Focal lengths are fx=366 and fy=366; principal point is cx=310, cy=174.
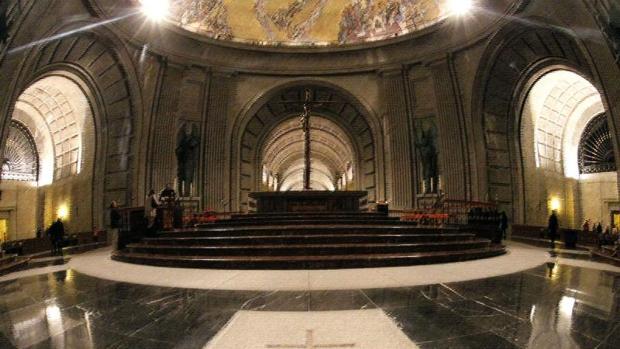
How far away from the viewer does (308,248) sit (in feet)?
21.6

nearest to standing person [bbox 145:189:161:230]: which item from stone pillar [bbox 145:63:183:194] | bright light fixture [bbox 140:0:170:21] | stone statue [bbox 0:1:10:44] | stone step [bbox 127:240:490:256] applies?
stone step [bbox 127:240:490:256]

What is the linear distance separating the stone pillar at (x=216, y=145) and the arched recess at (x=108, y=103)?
327cm

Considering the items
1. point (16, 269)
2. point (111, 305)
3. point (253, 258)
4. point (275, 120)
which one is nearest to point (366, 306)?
point (111, 305)

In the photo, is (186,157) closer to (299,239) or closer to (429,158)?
(429,158)

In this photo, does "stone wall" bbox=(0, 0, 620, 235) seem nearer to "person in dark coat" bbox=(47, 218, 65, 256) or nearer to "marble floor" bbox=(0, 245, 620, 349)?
"person in dark coat" bbox=(47, 218, 65, 256)

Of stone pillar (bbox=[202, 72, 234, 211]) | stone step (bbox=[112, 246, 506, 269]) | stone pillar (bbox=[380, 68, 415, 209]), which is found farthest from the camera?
stone pillar (bbox=[202, 72, 234, 211])

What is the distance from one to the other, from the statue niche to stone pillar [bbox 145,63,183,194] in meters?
11.0

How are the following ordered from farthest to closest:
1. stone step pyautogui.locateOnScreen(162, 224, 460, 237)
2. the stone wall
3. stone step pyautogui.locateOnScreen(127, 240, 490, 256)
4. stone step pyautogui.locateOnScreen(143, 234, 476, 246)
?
1. the stone wall
2. stone step pyautogui.locateOnScreen(162, 224, 460, 237)
3. stone step pyautogui.locateOnScreen(143, 234, 476, 246)
4. stone step pyautogui.locateOnScreen(127, 240, 490, 256)

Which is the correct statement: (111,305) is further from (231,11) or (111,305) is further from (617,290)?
(231,11)

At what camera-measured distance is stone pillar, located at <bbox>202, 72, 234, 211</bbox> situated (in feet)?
56.5

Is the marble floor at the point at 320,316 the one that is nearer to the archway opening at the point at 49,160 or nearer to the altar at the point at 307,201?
the altar at the point at 307,201

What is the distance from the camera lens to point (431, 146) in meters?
16.5

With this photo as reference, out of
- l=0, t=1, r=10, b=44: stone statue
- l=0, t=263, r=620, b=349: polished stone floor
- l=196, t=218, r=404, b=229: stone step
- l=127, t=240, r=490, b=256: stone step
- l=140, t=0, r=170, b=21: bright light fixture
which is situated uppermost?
l=140, t=0, r=170, b=21: bright light fixture

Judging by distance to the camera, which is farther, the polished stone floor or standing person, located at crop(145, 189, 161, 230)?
standing person, located at crop(145, 189, 161, 230)
